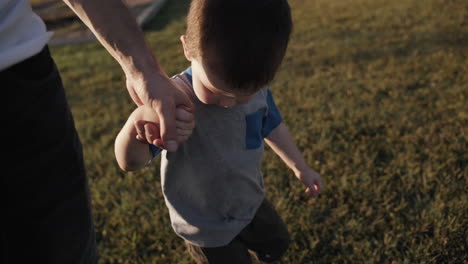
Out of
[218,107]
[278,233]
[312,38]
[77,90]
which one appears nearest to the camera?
[218,107]

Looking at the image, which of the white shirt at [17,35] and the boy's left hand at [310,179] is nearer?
the white shirt at [17,35]

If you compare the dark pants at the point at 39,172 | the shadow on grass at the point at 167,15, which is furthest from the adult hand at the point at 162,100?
the shadow on grass at the point at 167,15

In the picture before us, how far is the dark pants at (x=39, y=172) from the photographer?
117 centimetres

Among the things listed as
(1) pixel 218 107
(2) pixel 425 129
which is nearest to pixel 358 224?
(2) pixel 425 129

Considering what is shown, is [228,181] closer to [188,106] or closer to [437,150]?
[188,106]

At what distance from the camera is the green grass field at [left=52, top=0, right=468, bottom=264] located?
2404 mm

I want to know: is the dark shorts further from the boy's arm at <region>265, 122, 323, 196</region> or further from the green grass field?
the green grass field

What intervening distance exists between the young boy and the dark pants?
0.80 feet

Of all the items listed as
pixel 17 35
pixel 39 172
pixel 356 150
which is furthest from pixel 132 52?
pixel 356 150

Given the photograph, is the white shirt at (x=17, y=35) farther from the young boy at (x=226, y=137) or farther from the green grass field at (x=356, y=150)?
the green grass field at (x=356, y=150)

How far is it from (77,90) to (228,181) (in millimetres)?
4334

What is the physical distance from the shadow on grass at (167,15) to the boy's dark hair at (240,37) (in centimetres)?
658

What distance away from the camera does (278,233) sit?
6.39 ft

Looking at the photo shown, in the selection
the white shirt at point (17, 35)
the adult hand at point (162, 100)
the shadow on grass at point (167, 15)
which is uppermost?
the white shirt at point (17, 35)
